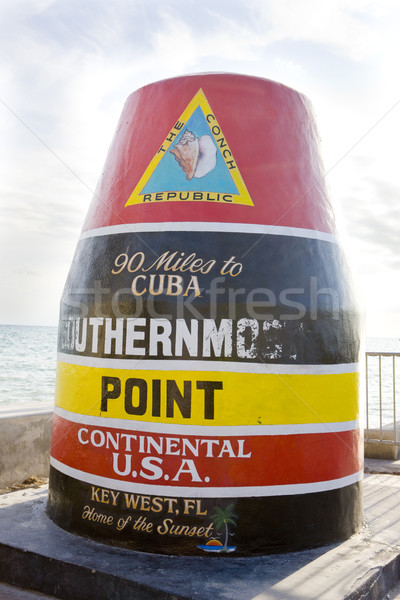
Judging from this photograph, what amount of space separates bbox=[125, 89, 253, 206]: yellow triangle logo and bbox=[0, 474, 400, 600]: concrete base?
2425mm

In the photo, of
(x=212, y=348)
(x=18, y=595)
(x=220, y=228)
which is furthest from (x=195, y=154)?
(x=18, y=595)

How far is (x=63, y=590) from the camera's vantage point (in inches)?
140

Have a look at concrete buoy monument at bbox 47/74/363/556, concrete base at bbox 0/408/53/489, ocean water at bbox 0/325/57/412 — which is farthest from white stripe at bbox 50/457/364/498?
ocean water at bbox 0/325/57/412

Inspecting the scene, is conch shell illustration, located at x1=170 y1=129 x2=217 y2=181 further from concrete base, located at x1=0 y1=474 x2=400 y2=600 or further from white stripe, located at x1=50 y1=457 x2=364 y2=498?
concrete base, located at x1=0 y1=474 x2=400 y2=600

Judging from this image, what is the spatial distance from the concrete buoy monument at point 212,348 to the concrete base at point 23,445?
1.66m

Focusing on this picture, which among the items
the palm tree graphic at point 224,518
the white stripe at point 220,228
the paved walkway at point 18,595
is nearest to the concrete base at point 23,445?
the paved walkway at point 18,595

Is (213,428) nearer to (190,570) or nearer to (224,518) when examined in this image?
(224,518)

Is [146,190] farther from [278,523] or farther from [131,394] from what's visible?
[278,523]

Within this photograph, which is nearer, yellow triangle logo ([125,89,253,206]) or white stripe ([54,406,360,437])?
white stripe ([54,406,360,437])

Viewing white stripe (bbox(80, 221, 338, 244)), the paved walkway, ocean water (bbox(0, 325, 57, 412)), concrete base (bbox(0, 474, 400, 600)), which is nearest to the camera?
concrete base (bbox(0, 474, 400, 600))

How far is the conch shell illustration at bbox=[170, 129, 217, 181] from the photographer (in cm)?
399

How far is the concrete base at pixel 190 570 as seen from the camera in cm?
320

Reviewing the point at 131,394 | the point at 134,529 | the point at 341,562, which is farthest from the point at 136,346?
the point at 341,562

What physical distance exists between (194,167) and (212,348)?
1330 mm
